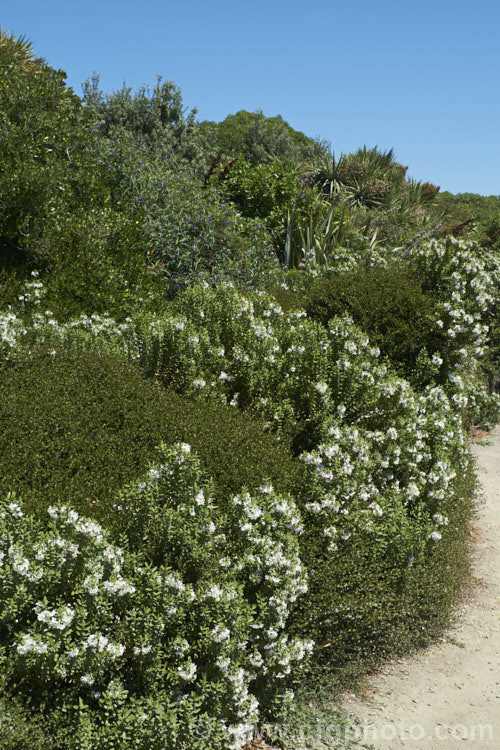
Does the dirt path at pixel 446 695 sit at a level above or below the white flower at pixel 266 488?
below

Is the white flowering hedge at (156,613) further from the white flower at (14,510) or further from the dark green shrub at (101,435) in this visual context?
the dark green shrub at (101,435)

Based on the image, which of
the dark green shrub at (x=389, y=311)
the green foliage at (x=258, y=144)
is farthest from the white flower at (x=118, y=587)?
the green foliage at (x=258, y=144)

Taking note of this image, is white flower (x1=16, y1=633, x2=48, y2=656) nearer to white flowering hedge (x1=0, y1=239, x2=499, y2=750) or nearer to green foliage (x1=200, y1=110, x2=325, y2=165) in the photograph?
white flowering hedge (x1=0, y1=239, x2=499, y2=750)

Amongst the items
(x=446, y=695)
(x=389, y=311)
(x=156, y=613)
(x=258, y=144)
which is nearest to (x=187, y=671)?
(x=156, y=613)

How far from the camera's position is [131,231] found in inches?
400

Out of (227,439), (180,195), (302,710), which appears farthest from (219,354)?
(180,195)

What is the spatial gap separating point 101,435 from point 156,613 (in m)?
1.67

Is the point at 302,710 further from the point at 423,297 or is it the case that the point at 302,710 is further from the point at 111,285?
the point at 111,285

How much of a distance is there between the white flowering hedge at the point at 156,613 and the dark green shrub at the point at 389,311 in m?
4.00

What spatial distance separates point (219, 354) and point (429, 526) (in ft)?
7.86

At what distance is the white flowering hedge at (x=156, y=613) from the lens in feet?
9.72

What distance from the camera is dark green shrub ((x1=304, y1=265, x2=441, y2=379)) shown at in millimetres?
7324

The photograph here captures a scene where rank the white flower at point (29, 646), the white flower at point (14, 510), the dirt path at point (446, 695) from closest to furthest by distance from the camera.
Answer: the white flower at point (29, 646)
the white flower at point (14, 510)
the dirt path at point (446, 695)

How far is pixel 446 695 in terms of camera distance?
4047mm
